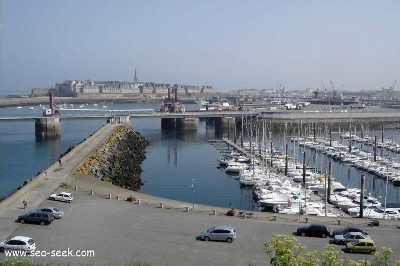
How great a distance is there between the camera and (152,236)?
38.2 ft

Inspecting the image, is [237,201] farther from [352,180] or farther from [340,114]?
[340,114]

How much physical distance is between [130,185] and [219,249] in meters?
14.1

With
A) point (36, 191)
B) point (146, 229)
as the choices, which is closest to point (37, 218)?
point (146, 229)

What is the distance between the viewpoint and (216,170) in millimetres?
30266

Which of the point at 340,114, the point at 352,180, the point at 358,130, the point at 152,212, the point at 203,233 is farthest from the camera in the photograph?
the point at 340,114

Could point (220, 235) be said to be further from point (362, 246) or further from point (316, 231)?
point (362, 246)

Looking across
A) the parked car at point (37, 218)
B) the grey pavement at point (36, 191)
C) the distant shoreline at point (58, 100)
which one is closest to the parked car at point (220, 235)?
the parked car at point (37, 218)

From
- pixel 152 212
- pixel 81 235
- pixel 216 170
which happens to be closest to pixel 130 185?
pixel 216 170

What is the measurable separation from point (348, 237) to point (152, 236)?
4234 mm

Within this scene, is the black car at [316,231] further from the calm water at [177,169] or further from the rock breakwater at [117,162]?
the rock breakwater at [117,162]

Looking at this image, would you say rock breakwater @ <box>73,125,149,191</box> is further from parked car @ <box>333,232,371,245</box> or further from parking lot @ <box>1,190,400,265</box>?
parked car @ <box>333,232,371,245</box>

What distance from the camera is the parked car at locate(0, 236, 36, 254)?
10000mm

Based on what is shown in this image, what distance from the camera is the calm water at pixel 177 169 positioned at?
76.1ft

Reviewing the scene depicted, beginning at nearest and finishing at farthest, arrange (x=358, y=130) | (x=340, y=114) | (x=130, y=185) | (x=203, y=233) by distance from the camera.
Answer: (x=203, y=233) → (x=130, y=185) → (x=358, y=130) → (x=340, y=114)
